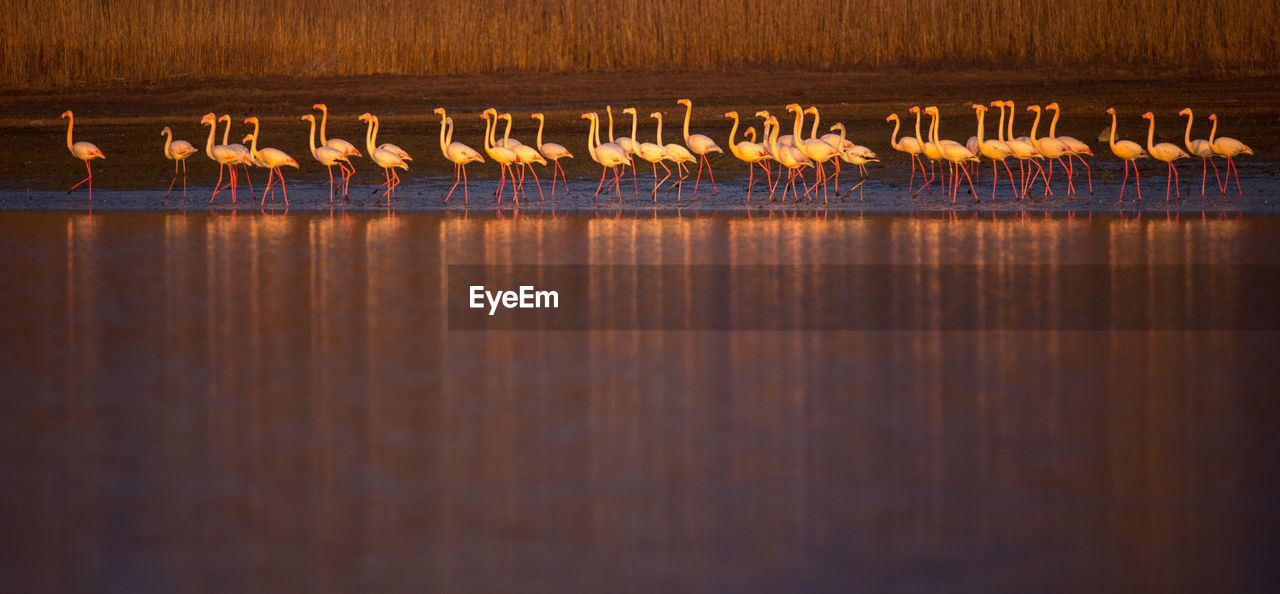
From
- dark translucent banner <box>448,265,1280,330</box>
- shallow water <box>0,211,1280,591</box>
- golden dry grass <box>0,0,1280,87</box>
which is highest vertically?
golden dry grass <box>0,0,1280,87</box>

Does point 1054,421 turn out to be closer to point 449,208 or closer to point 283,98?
point 449,208

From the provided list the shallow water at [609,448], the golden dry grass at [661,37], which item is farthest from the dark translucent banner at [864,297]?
the golden dry grass at [661,37]

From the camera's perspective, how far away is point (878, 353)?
29.5 ft

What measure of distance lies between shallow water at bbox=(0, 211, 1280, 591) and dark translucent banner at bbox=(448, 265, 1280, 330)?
0.40 feet

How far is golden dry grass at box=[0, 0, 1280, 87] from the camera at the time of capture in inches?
1314

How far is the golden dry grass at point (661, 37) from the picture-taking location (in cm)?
3338

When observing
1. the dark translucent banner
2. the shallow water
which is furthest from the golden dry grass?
the shallow water

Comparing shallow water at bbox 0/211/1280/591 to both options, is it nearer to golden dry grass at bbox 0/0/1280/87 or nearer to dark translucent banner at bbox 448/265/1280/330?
dark translucent banner at bbox 448/265/1280/330

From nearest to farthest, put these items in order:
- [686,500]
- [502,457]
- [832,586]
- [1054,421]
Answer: [832,586], [686,500], [502,457], [1054,421]

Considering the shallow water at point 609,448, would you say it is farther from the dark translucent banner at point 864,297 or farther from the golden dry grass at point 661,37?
Result: the golden dry grass at point 661,37

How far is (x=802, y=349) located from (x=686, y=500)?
3.34m

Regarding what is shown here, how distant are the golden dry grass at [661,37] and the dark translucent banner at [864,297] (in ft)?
69.4

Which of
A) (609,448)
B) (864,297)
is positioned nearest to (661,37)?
(864,297)

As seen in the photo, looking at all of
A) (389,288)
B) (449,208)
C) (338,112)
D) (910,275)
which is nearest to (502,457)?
(389,288)
